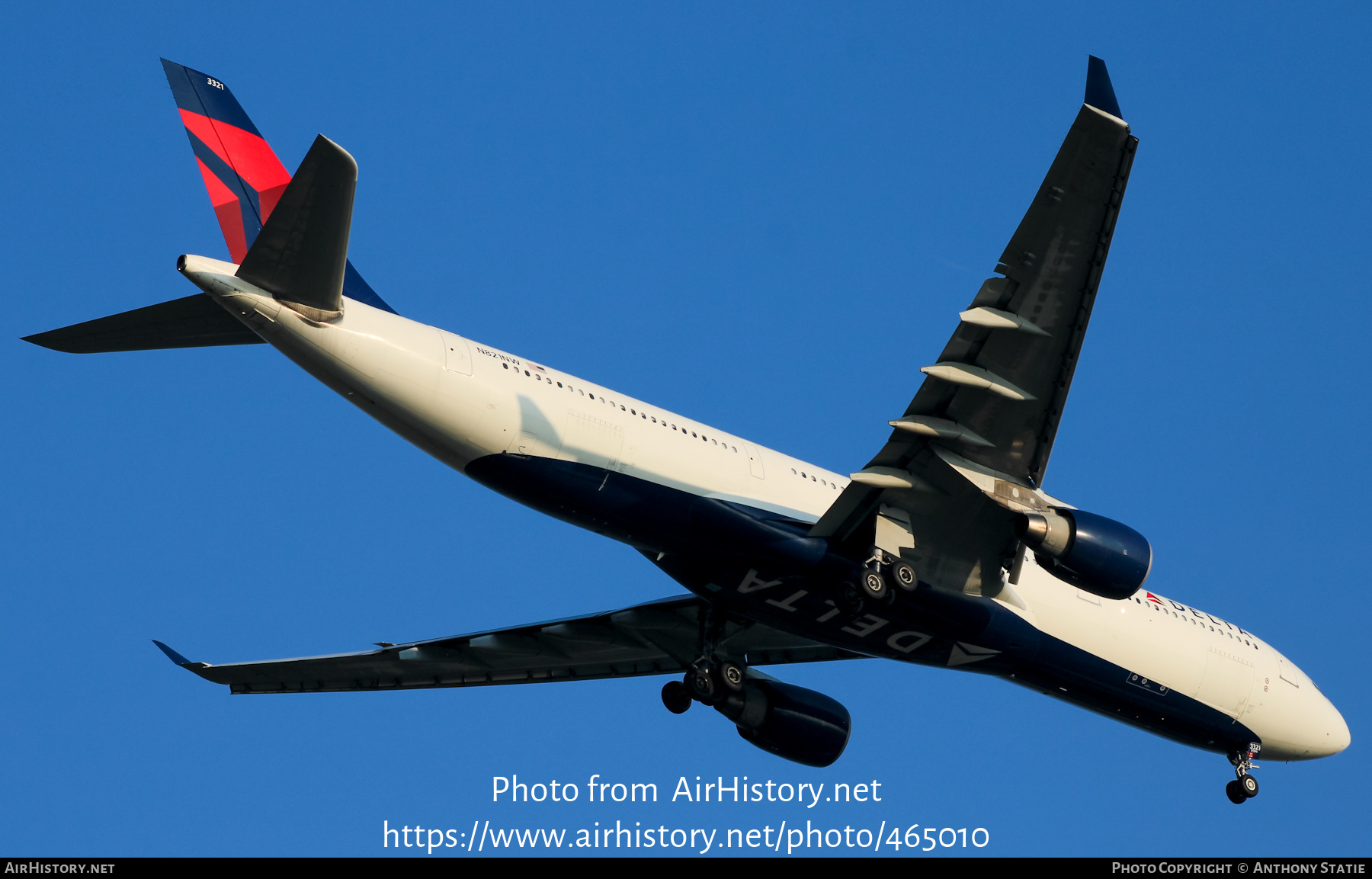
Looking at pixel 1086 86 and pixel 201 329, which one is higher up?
pixel 1086 86

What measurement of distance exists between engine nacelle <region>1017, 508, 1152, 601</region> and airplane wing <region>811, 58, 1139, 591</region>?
397mm

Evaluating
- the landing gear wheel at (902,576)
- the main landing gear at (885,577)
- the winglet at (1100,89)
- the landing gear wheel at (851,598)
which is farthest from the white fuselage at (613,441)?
the winglet at (1100,89)

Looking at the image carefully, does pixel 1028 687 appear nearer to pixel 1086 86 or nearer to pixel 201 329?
pixel 1086 86

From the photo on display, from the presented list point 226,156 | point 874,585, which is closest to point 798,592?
point 874,585

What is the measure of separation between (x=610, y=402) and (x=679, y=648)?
7.53 meters

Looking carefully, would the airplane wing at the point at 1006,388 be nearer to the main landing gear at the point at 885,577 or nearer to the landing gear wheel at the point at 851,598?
the main landing gear at the point at 885,577

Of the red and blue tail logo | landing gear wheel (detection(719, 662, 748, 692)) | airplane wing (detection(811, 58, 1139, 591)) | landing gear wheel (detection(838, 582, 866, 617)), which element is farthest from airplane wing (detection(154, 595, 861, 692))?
the red and blue tail logo

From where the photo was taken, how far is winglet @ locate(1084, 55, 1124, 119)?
653 inches

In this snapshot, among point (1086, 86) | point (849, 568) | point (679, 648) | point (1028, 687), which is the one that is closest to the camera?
point (1086, 86)

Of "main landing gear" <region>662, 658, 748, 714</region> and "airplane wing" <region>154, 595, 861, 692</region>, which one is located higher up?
"airplane wing" <region>154, 595, 861, 692</region>

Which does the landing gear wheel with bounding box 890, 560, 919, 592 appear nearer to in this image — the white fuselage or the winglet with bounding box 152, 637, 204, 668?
the white fuselage

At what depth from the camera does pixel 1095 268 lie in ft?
58.7

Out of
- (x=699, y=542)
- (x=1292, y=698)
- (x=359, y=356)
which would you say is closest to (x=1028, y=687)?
(x=1292, y=698)

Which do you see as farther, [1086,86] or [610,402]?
[610,402]
